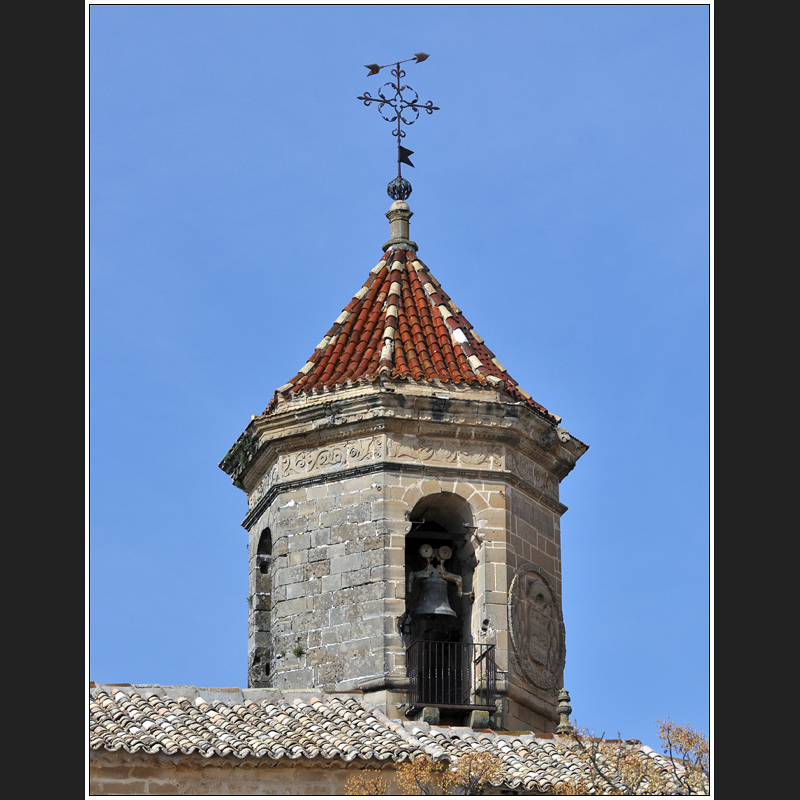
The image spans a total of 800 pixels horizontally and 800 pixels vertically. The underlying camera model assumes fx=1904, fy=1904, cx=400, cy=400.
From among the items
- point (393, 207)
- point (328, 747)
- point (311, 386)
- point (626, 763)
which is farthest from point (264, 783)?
point (393, 207)

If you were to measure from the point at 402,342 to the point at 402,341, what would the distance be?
0.06 ft

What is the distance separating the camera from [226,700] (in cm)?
1675

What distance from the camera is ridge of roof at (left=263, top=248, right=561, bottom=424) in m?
18.6

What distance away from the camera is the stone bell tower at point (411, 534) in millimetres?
17562

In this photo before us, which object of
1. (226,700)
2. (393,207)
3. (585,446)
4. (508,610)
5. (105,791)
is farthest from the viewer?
(393,207)

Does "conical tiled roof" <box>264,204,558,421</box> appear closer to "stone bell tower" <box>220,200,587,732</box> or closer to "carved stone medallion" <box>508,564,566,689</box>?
"stone bell tower" <box>220,200,587,732</box>

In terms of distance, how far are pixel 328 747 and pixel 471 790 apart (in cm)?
130

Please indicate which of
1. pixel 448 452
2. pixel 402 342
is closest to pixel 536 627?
pixel 448 452

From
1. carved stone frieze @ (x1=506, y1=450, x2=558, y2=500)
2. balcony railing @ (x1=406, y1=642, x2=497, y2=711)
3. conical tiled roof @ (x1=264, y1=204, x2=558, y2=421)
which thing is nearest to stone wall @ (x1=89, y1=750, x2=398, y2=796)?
balcony railing @ (x1=406, y1=642, x2=497, y2=711)

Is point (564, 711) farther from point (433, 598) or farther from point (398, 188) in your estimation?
point (398, 188)

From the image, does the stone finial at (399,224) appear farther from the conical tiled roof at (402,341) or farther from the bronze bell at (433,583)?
the bronze bell at (433,583)

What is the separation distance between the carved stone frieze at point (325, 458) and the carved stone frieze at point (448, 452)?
0.19 m

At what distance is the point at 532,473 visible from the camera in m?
18.8

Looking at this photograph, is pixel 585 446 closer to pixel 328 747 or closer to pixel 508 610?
pixel 508 610
